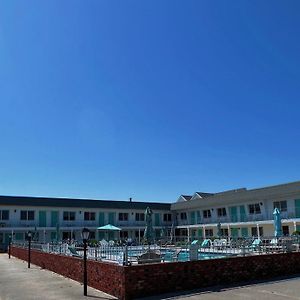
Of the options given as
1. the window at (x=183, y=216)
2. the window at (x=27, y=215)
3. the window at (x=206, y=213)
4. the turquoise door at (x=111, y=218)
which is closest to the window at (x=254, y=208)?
the window at (x=206, y=213)

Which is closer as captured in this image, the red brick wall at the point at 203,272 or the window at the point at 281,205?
the red brick wall at the point at 203,272

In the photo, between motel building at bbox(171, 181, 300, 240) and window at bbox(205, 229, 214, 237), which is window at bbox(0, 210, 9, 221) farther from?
window at bbox(205, 229, 214, 237)

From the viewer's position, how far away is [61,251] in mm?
19344

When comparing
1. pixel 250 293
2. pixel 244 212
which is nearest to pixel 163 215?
pixel 244 212

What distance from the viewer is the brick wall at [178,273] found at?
11.7m

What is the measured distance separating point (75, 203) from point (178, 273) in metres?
37.2

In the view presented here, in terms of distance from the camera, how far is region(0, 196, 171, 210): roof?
45.8 m

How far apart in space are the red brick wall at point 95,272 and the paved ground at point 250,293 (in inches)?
40.2

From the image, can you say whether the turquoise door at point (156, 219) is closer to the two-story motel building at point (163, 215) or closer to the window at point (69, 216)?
the two-story motel building at point (163, 215)

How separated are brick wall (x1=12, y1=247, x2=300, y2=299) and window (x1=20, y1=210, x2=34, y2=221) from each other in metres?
31.3

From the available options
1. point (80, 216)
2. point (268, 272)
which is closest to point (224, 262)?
point (268, 272)

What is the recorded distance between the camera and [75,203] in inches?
1905

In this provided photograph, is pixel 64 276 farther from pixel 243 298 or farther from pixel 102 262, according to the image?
pixel 243 298

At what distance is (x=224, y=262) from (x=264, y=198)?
25060mm
